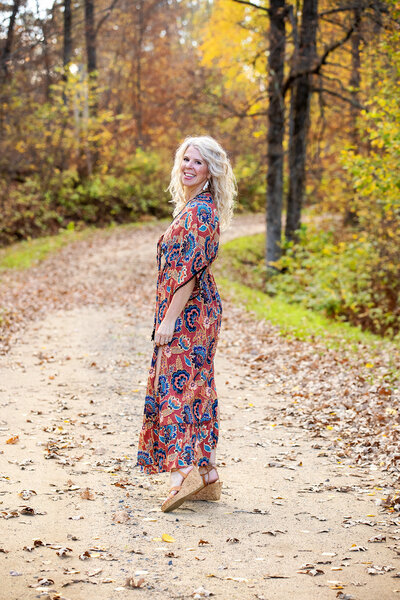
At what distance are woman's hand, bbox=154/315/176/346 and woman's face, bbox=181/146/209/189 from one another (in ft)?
2.95

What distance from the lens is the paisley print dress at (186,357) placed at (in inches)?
167

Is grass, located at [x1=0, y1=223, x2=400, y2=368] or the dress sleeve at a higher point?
the dress sleeve

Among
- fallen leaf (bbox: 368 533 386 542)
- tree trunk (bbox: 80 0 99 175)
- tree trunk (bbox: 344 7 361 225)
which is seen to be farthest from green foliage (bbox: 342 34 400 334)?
tree trunk (bbox: 80 0 99 175)

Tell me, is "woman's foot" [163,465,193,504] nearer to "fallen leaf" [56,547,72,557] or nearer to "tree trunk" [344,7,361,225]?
"fallen leaf" [56,547,72,557]

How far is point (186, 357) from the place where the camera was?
14.1ft

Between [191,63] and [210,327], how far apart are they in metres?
29.7

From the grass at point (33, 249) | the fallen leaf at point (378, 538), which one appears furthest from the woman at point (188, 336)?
the grass at point (33, 249)

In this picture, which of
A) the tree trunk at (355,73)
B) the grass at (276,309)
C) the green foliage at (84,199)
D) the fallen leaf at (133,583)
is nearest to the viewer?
the fallen leaf at (133,583)

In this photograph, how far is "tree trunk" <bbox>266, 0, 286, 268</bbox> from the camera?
15.3 meters

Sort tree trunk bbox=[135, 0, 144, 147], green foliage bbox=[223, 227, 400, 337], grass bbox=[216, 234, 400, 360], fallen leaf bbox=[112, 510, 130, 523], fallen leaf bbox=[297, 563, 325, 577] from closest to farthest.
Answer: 1. fallen leaf bbox=[297, 563, 325, 577]
2. fallen leaf bbox=[112, 510, 130, 523]
3. grass bbox=[216, 234, 400, 360]
4. green foliage bbox=[223, 227, 400, 337]
5. tree trunk bbox=[135, 0, 144, 147]

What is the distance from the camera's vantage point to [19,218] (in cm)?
2122

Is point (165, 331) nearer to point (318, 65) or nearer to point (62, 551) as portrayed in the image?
point (62, 551)

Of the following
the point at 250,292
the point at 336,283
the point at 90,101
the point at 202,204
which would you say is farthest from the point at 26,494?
the point at 90,101

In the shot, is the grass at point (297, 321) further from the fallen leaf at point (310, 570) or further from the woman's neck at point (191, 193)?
the fallen leaf at point (310, 570)
